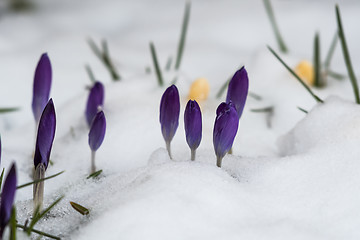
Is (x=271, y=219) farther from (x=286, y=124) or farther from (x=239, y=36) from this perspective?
(x=239, y=36)

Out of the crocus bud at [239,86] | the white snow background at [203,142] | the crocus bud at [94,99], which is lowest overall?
the white snow background at [203,142]

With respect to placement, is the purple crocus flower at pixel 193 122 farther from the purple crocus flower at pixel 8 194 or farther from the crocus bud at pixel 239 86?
the purple crocus flower at pixel 8 194

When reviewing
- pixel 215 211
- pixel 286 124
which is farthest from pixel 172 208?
pixel 286 124

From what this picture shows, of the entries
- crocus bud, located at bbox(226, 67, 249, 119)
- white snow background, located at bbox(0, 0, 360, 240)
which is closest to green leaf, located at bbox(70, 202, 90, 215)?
white snow background, located at bbox(0, 0, 360, 240)

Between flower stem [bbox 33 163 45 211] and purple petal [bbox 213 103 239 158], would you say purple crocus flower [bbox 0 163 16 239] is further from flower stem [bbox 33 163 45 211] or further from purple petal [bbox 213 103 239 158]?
purple petal [bbox 213 103 239 158]

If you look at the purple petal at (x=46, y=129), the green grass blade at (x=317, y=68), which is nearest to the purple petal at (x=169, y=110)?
the purple petal at (x=46, y=129)

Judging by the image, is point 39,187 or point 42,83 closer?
point 39,187

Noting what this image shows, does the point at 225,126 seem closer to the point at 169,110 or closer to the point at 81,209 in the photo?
the point at 169,110

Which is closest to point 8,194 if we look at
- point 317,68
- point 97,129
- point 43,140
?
point 43,140

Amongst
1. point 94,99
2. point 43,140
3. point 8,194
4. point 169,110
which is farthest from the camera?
point 94,99
